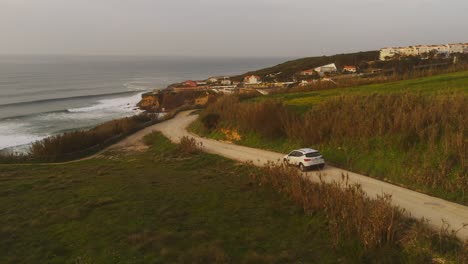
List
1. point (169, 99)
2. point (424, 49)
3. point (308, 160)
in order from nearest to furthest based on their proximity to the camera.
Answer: point (308, 160)
point (169, 99)
point (424, 49)

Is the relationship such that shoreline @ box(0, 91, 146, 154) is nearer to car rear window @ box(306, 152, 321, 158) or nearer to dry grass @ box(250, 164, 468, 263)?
car rear window @ box(306, 152, 321, 158)

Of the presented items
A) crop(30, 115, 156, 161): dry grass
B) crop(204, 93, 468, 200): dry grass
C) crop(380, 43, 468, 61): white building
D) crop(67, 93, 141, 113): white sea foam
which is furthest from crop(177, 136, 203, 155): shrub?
crop(380, 43, 468, 61): white building

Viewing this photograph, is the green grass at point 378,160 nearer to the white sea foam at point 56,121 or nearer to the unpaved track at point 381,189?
the unpaved track at point 381,189

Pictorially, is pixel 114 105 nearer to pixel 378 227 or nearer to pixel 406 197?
pixel 406 197

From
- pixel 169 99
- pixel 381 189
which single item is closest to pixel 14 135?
pixel 169 99

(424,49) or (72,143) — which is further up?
(424,49)

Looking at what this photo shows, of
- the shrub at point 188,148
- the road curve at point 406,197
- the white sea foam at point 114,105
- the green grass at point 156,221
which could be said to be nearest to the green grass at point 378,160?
the road curve at point 406,197

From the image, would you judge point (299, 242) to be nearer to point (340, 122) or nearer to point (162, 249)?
point (162, 249)
